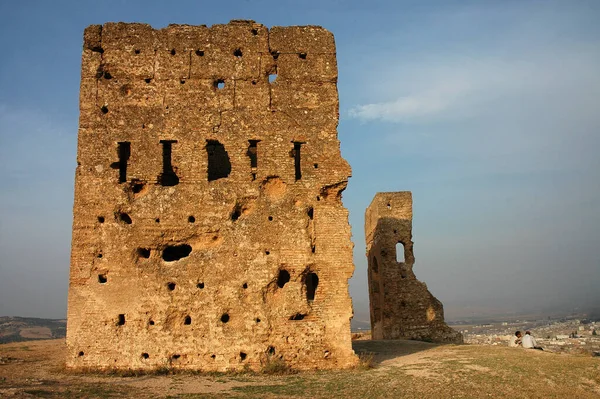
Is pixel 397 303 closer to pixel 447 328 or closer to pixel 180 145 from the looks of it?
pixel 447 328

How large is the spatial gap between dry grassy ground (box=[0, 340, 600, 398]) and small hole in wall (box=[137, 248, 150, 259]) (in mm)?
2588

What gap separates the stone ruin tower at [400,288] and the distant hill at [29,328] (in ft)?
117

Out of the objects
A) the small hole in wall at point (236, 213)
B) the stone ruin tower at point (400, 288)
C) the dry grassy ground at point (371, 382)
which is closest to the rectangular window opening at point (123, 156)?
the small hole in wall at point (236, 213)

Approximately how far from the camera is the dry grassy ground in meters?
8.87

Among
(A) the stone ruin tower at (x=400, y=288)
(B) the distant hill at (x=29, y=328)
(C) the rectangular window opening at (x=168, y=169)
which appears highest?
(C) the rectangular window opening at (x=168, y=169)

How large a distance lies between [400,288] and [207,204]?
10.6 metres

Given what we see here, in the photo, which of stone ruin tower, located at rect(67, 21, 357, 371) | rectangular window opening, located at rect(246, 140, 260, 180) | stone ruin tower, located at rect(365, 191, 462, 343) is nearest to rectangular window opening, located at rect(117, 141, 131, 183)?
stone ruin tower, located at rect(67, 21, 357, 371)

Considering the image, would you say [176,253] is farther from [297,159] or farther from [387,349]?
[387,349]

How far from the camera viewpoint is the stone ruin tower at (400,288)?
65.1 feet

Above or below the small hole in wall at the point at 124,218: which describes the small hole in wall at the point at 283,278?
below

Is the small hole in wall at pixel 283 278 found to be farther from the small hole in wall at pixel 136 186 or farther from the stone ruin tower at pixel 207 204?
the small hole in wall at pixel 136 186

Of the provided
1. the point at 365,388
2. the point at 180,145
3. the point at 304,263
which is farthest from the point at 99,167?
the point at 365,388

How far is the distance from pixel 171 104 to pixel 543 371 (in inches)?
389

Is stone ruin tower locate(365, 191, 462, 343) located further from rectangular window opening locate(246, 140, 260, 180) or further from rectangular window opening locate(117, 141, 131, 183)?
rectangular window opening locate(117, 141, 131, 183)
